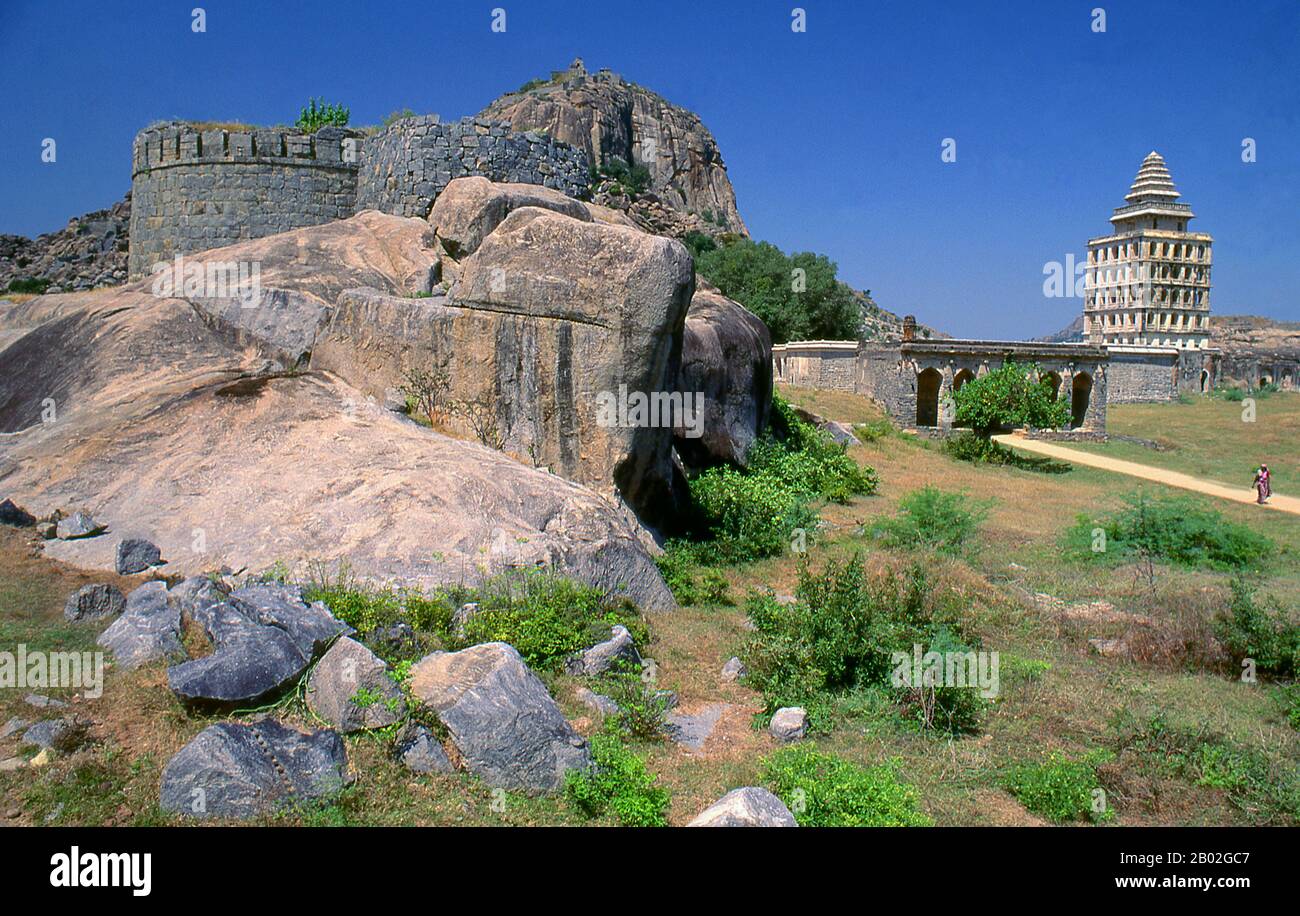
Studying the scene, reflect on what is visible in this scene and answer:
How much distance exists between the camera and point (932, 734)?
22.9 ft

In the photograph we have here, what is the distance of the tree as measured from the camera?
93.4 feet

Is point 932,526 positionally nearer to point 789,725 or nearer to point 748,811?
point 789,725

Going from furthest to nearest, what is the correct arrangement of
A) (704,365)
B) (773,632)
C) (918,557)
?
1. (704,365)
2. (918,557)
3. (773,632)

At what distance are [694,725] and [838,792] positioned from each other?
178cm

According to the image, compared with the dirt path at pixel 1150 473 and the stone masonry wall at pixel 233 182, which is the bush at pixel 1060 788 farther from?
the stone masonry wall at pixel 233 182

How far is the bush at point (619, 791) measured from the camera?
545cm

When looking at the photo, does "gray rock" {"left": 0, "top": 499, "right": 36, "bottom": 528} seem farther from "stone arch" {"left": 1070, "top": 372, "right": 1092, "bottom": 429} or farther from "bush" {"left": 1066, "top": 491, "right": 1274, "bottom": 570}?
"stone arch" {"left": 1070, "top": 372, "right": 1092, "bottom": 429}

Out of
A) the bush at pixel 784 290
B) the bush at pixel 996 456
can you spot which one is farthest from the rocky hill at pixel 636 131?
the bush at pixel 996 456

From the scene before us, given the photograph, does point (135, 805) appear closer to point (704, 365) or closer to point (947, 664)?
point (947, 664)

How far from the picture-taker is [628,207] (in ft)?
149

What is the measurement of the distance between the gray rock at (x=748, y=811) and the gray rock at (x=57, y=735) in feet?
12.2

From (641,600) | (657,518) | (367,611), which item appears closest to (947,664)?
(641,600)

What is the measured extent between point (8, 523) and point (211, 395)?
8.29ft

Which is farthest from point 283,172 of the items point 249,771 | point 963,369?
point 963,369
